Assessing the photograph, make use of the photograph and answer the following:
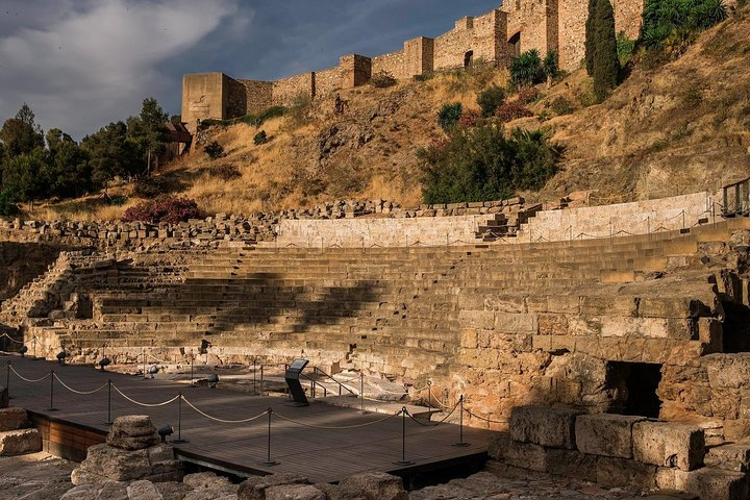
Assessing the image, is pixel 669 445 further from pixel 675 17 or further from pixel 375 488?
pixel 675 17

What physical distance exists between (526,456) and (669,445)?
163 centimetres

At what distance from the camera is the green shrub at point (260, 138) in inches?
1698

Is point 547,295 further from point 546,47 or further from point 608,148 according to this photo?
point 546,47

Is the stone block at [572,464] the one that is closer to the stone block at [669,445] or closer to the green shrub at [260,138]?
the stone block at [669,445]

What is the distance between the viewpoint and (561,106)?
3139 centimetres

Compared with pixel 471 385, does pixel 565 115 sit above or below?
above

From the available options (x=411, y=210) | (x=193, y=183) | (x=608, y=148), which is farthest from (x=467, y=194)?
(x=193, y=183)

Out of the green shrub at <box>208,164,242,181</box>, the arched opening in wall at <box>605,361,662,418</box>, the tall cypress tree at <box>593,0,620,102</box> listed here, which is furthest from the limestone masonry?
the arched opening in wall at <box>605,361,662,418</box>

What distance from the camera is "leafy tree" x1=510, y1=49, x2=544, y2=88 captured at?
122ft

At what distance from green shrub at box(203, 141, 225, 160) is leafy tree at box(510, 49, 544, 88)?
17.9 m

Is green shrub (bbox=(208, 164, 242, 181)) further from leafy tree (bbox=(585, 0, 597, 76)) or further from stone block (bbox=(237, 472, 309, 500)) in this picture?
stone block (bbox=(237, 472, 309, 500))

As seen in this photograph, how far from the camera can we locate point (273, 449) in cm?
823

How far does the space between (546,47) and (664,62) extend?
11233mm

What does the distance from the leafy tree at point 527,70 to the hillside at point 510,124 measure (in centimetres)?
154
